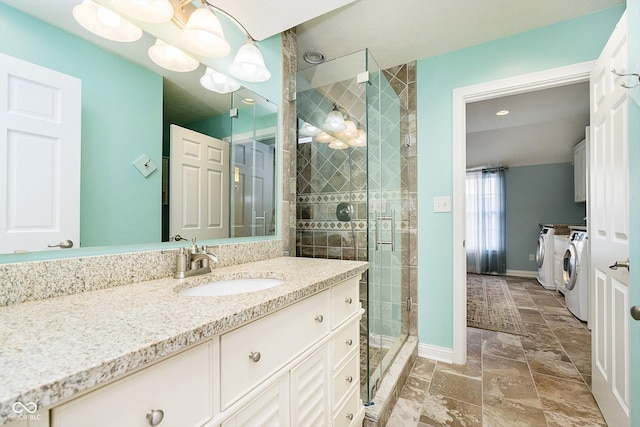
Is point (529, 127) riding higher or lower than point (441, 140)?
higher

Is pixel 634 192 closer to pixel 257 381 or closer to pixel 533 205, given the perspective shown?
pixel 257 381

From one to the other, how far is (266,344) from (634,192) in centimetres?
148

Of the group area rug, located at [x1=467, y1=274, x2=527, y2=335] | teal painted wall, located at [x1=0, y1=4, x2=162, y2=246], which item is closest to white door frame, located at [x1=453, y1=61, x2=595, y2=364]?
area rug, located at [x1=467, y1=274, x2=527, y2=335]

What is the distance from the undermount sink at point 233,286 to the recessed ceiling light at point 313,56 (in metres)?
1.86

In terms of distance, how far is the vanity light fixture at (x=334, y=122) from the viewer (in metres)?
2.01

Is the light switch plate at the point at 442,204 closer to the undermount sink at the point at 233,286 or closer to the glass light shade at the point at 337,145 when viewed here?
the glass light shade at the point at 337,145

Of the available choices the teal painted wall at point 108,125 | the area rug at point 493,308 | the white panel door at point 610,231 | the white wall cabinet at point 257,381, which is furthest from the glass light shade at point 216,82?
the area rug at point 493,308

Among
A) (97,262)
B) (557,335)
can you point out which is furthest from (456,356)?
(97,262)

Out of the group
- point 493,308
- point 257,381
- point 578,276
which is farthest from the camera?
point 493,308

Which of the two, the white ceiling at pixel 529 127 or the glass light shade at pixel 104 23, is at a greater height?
Answer: the white ceiling at pixel 529 127

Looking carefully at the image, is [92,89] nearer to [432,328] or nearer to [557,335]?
[432,328]

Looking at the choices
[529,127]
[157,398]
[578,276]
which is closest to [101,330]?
[157,398]

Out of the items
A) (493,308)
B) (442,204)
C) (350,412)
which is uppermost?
(442,204)

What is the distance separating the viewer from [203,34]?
119 cm
